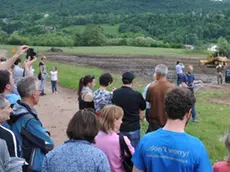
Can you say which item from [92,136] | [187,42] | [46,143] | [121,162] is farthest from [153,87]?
[187,42]

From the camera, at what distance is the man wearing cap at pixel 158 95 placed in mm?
7250

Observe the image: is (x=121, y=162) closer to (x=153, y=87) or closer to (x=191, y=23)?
(x=153, y=87)

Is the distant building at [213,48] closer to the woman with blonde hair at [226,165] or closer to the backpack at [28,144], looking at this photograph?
the backpack at [28,144]

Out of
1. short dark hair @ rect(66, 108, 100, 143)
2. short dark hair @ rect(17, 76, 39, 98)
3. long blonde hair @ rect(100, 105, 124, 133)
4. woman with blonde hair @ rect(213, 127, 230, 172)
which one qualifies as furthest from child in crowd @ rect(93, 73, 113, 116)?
woman with blonde hair @ rect(213, 127, 230, 172)

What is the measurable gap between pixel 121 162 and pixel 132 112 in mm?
1991

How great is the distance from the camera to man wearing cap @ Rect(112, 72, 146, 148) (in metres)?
6.86

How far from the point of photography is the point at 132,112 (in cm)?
696

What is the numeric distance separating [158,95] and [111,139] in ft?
8.25

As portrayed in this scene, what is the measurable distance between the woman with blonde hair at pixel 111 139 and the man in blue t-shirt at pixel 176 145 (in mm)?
1237

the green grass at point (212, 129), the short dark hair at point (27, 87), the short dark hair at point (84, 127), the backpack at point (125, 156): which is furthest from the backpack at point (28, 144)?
the green grass at point (212, 129)

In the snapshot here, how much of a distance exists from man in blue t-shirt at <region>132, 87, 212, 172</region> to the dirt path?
22.8ft

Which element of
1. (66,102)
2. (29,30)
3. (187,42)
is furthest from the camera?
(29,30)

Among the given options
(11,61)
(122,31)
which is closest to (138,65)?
(11,61)

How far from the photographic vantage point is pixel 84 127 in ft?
13.1
